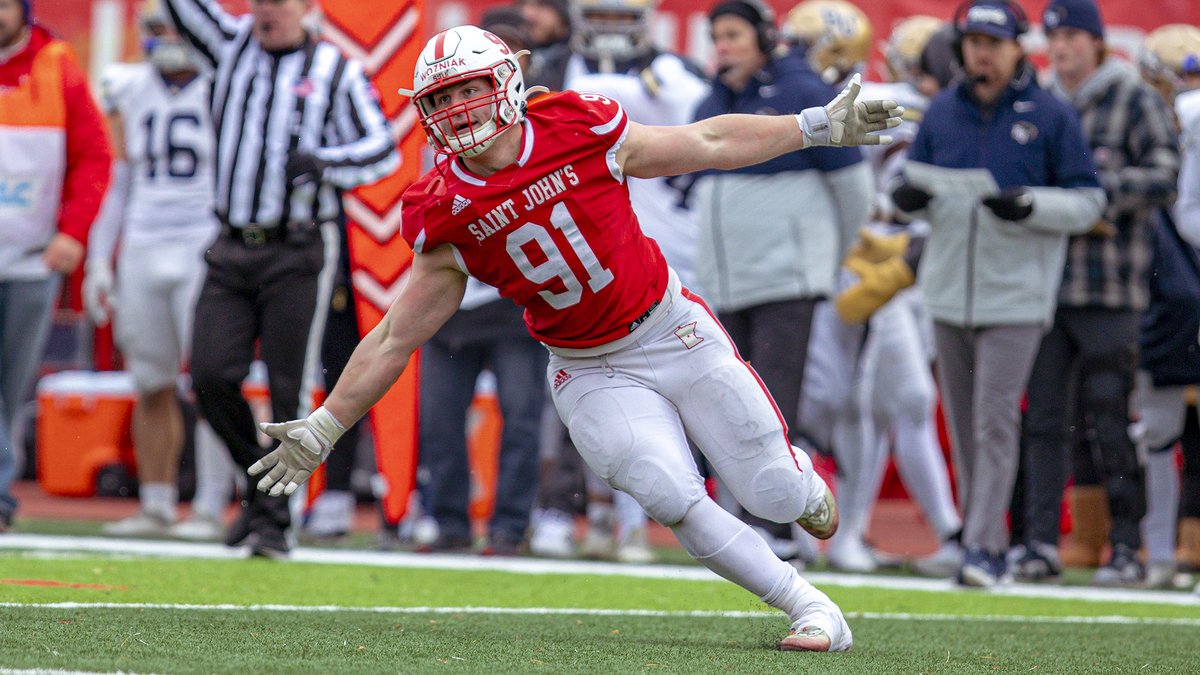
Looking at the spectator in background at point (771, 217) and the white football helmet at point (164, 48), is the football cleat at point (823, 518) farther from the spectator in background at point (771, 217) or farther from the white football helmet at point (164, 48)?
the white football helmet at point (164, 48)

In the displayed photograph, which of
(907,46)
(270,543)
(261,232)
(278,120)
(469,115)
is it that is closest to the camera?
(469,115)

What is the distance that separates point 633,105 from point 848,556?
213 centimetres

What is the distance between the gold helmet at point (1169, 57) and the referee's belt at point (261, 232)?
3820 mm

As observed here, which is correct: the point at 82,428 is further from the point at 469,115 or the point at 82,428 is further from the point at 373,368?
the point at 469,115

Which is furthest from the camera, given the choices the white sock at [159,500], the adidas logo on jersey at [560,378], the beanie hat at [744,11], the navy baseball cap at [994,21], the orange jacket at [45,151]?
the white sock at [159,500]

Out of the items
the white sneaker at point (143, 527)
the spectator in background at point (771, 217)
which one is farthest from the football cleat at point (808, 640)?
the white sneaker at point (143, 527)

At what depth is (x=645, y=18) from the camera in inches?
325

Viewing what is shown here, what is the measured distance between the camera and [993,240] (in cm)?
671

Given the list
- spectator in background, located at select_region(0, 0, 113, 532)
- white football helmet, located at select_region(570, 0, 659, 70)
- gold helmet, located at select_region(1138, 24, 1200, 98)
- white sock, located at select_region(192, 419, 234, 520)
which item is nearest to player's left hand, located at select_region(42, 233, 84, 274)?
spectator in background, located at select_region(0, 0, 113, 532)

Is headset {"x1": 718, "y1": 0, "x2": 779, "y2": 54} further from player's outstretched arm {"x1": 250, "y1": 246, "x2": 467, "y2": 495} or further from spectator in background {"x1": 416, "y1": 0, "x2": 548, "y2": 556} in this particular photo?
player's outstretched arm {"x1": 250, "y1": 246, "x2": 467, "y2": 495}

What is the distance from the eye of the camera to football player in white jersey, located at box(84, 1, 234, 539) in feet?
26.9

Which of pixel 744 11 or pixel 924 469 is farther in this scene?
pixel 924 469

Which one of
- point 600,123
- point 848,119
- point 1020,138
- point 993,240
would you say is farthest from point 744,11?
point 600,123

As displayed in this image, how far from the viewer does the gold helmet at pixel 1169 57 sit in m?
7.75
